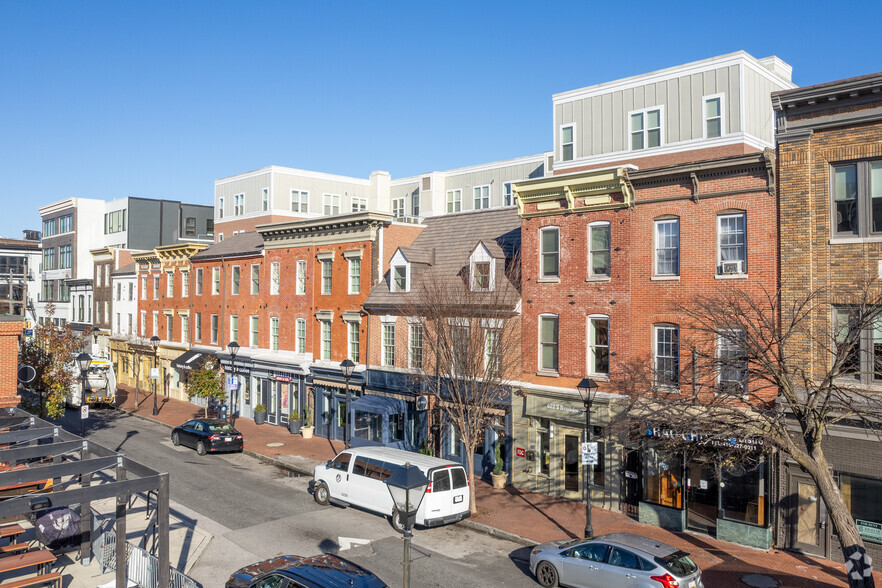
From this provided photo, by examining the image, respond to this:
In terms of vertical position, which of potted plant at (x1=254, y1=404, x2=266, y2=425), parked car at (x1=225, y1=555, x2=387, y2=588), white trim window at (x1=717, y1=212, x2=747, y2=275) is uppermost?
white trim window at (x1=717, y1=212, x2=747, y2=275)

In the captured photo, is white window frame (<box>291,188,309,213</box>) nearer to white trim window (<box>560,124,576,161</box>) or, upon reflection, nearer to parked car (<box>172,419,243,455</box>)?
white trim window (<box>560,124,576,161</box>)

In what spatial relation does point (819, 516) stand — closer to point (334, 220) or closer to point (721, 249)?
point (721, 249)

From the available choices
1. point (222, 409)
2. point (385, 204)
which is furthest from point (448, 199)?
point (222, 409)

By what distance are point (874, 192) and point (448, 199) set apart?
37.7 m

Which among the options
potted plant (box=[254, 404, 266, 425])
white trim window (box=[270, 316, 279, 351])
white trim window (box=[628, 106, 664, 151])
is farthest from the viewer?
white trim window (box=[270, 316, 279, 351])

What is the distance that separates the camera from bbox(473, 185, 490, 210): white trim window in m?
50.6

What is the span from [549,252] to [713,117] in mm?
13144

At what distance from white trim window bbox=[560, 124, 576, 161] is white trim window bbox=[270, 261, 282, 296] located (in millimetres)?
17342

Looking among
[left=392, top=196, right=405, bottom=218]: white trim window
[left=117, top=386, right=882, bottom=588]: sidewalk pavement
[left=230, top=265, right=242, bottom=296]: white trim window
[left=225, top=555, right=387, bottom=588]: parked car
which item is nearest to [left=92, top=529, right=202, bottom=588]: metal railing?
[left=225, top=555, right=387, bottom=588]: parked car

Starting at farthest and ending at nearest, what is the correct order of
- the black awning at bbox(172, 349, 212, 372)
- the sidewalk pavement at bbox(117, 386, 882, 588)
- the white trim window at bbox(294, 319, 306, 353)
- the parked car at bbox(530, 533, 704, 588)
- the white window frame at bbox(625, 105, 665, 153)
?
the black awning at bbox(172, 349, 212, 372), the white trim window at bbox(294, 319, 306, 353), the white window frame at bbox(625, 105, 665, 153), the sidewalk pavement at bbox(117, 386, 882, 588), the parked car at bbox(530, 533, 704, 588)

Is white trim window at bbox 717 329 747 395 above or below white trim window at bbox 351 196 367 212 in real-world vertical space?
below

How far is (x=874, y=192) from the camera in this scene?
18172 mm

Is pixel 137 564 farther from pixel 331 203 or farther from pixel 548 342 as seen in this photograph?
pixel 331 203

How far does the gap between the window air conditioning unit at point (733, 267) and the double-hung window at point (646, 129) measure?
1458 cm
